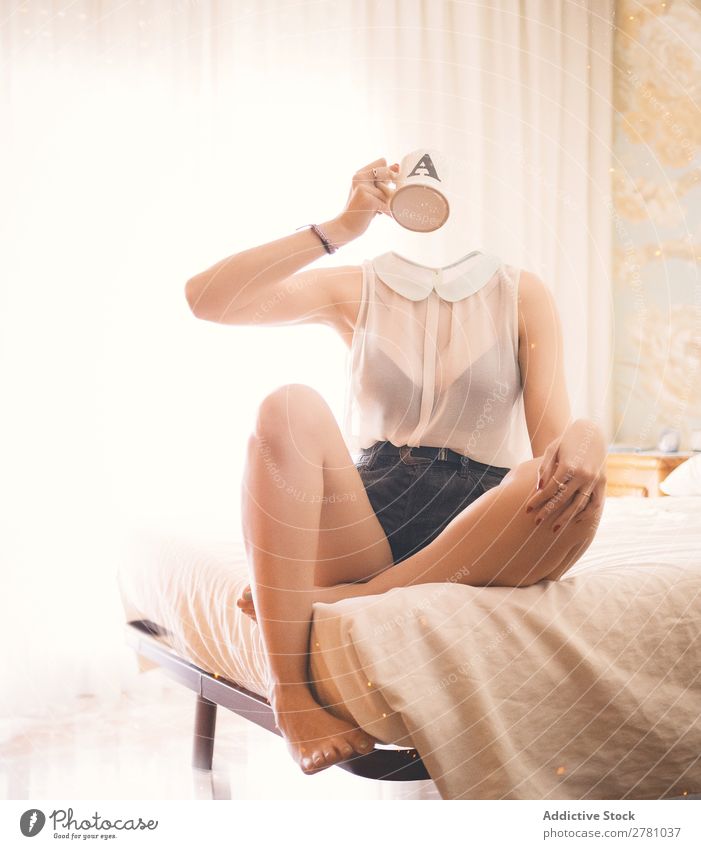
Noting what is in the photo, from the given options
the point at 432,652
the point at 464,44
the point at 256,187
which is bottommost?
the point at 432,652

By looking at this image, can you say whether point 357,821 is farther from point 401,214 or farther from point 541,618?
point 401,214

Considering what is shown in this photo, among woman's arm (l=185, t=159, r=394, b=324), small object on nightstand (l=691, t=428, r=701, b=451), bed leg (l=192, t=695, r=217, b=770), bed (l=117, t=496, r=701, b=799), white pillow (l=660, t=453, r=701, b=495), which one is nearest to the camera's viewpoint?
bed (l=117, t=496, r=701, b=799)

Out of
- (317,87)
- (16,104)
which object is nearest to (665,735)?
(317,87)

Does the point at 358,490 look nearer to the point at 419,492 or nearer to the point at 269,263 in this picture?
the point at 419,492

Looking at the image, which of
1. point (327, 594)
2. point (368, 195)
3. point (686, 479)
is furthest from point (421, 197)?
point (686, 479)

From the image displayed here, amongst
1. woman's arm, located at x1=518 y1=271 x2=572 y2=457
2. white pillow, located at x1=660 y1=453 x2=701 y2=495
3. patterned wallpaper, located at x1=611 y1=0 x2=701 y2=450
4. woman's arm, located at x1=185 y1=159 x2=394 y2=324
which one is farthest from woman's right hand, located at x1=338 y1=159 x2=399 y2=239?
white pillow, located at x1=660 y1=453 x2=701 y2=495

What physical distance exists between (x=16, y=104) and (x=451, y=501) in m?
0.85

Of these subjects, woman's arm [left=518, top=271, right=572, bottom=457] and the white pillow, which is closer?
woman's arm [left=518, top=271, right=572, bottom=457]

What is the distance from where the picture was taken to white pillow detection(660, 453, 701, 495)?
1.36 m

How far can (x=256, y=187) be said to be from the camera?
3.72ft

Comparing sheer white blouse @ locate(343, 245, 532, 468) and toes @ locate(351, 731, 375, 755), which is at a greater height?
sheer white blouse @ locate(343, 245, 532, 468)

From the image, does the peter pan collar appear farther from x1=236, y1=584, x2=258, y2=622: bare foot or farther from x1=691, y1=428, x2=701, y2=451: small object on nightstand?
x1=691, y1=428, x2=701, y2=451: small object on nightstand

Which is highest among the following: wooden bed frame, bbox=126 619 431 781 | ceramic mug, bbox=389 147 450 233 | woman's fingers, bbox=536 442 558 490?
ceramic mug, bbox=389 147 450 233

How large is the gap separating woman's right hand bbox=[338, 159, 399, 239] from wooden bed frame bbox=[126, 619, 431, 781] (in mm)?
397
